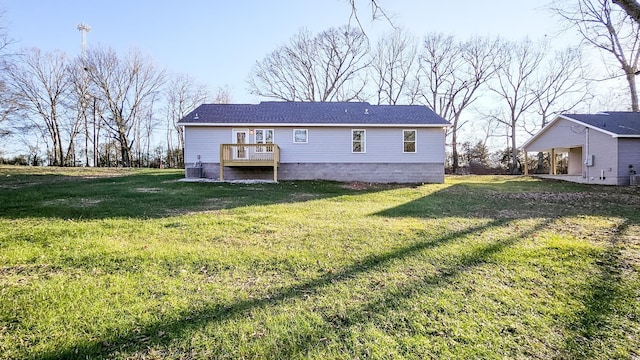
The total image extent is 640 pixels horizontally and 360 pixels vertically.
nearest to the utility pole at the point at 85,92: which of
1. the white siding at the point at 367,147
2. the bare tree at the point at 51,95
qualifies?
the bare tree at the point at 51,95

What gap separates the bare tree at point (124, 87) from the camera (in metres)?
27.0

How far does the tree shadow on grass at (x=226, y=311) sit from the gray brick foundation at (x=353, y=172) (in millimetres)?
10992

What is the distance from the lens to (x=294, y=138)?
1556 cm

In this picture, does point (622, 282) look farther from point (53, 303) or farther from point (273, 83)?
point (273, 83)

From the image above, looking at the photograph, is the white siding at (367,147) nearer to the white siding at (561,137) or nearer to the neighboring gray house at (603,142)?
the neighboring gray house at (603,142)

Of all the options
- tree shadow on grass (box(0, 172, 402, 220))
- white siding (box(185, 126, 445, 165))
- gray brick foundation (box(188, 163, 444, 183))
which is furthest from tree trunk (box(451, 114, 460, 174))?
tree shadow on grass (box(0, 172, 402, 220))

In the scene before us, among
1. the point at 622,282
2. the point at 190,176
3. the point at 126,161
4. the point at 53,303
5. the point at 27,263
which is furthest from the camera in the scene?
the point at 126,161

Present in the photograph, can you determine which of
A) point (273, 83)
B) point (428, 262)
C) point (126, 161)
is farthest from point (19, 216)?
point (273, 83)

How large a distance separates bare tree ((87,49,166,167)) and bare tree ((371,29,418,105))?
21961mm

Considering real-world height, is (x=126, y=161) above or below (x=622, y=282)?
above

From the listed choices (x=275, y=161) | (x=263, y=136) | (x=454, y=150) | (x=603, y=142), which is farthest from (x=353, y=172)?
(x=454, y=150)

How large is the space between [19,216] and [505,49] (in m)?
35.9

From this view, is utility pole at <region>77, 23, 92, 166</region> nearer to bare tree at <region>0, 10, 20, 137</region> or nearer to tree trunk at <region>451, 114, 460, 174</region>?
bare tree at <region>0, 10, 20, 137</region>

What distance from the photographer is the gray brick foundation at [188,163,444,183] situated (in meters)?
15.6
